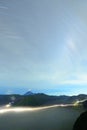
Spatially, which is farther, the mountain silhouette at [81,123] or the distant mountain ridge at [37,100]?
the distant mountain ridge at [37,100]

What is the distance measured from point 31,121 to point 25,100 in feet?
152

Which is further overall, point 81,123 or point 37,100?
point 37,100

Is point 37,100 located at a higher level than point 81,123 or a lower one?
higher

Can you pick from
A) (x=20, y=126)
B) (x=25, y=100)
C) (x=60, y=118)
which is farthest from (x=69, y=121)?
(x=25, y=100)

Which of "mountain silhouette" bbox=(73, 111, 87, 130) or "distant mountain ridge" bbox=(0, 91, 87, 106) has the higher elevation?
"distant mountain ridge" bbox=(0, 91, 87, 106)

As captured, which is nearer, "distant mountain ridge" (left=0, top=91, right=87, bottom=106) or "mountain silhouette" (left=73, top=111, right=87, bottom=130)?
"mountain silhouette" (left=73, top=111, right=87, bottom=130)

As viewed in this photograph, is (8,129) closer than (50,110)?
Yes

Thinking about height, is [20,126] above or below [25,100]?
below

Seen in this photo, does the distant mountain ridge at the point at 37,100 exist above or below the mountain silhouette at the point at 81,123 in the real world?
above

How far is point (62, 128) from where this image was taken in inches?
947

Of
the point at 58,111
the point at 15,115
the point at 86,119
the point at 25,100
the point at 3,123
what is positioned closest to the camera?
the point at 86,119

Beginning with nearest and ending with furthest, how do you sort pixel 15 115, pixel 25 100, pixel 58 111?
pixel 15 115 → pixel 58 111 → pixel 25 100

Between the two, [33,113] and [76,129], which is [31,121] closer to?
[33,113]

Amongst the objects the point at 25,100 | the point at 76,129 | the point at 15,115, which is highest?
the point at 25,100
